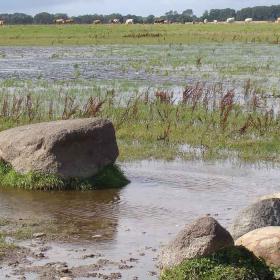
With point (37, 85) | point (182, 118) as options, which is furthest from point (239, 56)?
point (182, 118)

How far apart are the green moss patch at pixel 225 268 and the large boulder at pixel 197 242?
5.4 inches

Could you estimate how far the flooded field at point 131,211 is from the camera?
9203 millimetres

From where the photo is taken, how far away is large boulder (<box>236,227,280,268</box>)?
8.48 meters

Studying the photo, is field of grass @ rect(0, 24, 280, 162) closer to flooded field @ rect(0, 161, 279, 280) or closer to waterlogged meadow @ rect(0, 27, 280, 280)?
waterlogged meadow @ rect(0, 27, 280, 280)

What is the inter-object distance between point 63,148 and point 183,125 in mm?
6055

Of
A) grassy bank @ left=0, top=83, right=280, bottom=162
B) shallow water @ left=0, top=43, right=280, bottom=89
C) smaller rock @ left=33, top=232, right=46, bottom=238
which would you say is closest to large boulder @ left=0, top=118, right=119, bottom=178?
grassy bank @ left=0, top=83, right=280, bottom=162

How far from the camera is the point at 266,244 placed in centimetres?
853

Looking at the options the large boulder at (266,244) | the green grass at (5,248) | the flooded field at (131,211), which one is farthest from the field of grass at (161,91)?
the large boulder at (266,244)

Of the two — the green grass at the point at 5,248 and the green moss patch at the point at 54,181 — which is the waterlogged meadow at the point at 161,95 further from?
the green grass at the point at 5,248

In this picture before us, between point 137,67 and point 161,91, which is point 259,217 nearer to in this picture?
point 161,91

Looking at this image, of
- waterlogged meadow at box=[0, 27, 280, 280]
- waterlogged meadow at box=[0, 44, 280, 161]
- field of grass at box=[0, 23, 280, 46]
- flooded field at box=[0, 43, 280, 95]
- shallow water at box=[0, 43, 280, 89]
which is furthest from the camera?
field of grass at box=[0, 23, 280, 46]

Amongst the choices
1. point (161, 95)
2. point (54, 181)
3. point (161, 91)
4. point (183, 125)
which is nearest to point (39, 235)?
point (54, 181)

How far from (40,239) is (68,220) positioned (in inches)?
43.8

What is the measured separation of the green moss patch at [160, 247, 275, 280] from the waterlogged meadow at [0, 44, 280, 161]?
7.78 meters
